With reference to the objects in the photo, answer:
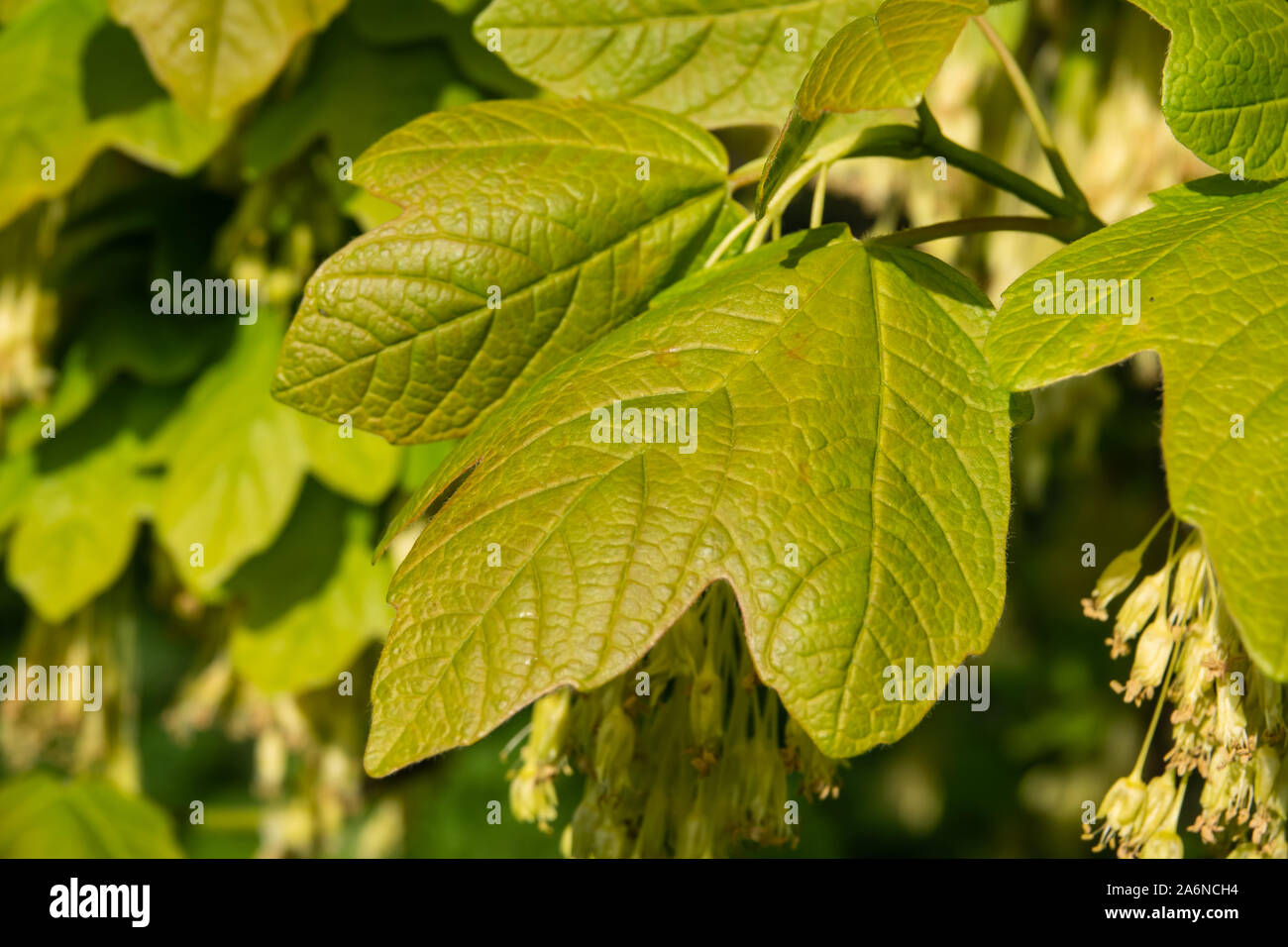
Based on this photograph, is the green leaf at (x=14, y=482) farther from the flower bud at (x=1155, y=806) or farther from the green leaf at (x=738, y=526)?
the flower bud at (x=1155, y=806)

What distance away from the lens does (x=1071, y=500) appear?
2340 millimetres

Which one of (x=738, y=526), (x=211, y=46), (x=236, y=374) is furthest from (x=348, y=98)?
(x=738, y=526)

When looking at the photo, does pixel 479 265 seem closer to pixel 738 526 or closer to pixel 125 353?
pixel 738 526

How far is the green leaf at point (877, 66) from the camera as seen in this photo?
55 cm

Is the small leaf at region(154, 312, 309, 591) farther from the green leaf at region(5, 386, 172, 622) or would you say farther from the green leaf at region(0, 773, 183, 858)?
the green leaf at region(0, 773, 183, 858)

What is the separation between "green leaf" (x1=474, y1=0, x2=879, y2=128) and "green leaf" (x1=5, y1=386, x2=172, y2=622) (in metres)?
0.85

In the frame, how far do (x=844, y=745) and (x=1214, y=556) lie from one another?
181 mm

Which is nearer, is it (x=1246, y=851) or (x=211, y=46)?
(x=1246, y=851)

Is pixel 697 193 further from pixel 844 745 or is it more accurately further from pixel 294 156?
pixel 294 156

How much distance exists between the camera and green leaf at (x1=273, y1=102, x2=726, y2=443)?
0.72m

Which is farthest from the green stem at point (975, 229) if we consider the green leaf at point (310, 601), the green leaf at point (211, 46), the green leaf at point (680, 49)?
the green leaf at point (310, 601)

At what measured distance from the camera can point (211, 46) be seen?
3.59 ft

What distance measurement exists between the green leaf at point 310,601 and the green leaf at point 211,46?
55cm

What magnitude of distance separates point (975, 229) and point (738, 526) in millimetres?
285
